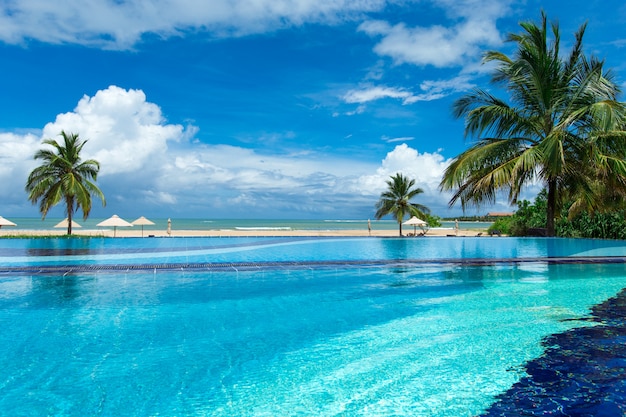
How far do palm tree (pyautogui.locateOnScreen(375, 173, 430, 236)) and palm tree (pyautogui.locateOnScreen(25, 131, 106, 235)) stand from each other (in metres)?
15.4

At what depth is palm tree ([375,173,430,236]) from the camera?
86.6 feet

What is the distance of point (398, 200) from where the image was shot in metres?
26.6

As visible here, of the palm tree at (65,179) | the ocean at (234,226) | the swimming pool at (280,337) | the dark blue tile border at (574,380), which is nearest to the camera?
the dark blue tile border at (574,380)

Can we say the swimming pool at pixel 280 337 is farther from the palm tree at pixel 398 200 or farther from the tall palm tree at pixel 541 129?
the palm tree at pixel 398 200

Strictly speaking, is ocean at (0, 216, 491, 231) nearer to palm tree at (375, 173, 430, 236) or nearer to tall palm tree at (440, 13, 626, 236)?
palm tree at (375, 173, 430, 236)

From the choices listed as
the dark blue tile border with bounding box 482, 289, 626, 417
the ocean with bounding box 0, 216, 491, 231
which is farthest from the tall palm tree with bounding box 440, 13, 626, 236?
the ocean with bounding box 0, 216, 491, 231

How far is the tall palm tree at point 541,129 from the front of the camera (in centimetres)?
1098

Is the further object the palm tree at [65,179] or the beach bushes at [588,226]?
the palm tree at [65,179]

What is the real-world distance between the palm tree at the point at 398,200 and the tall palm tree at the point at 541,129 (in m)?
13.9

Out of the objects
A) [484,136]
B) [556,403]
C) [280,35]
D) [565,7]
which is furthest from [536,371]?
[280,35]

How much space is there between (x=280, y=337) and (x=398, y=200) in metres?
22.6

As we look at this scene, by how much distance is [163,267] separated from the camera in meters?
8.98

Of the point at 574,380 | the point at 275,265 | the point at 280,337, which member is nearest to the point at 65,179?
the point at 275,265

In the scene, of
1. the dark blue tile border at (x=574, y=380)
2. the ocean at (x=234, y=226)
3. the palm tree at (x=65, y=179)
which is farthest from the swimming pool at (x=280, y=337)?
the ocean at (x=234, y=226)
